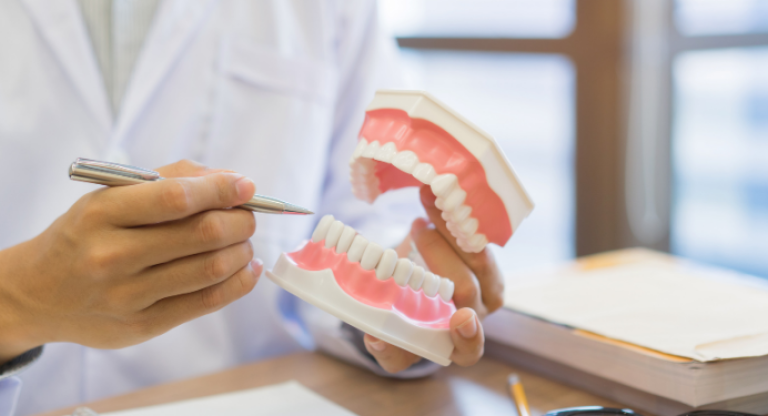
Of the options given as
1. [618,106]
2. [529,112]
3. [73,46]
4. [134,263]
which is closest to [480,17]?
[529,112]

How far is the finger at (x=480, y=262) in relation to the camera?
651 mm

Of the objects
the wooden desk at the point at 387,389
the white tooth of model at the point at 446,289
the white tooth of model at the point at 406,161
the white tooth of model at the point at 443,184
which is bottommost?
the wooden desk at the point at 387,389

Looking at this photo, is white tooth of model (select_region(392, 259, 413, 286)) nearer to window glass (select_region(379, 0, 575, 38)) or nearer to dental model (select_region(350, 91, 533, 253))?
dental model (select_region(350, 91, 533, 253))

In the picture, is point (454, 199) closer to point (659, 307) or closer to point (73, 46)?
point (659, 307)

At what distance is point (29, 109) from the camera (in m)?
0.84

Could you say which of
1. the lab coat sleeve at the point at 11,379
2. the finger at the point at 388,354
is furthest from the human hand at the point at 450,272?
the lab coat sleeve at the point at 11,379

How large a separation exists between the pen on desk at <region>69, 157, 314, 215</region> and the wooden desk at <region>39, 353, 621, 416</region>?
26 cm

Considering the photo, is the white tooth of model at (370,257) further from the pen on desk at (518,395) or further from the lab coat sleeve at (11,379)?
the lab coat sleeve at (11,379)

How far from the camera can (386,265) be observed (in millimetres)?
543

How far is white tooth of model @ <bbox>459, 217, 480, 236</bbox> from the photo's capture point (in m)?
0.56

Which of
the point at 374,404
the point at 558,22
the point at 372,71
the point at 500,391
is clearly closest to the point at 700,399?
the point at 500,391

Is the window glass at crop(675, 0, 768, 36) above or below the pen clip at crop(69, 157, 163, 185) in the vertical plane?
above

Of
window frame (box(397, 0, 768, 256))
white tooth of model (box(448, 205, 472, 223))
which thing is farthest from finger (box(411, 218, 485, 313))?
window frame (box(397, 0, 768, 256))

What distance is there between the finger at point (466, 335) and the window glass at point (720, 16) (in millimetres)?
1806
